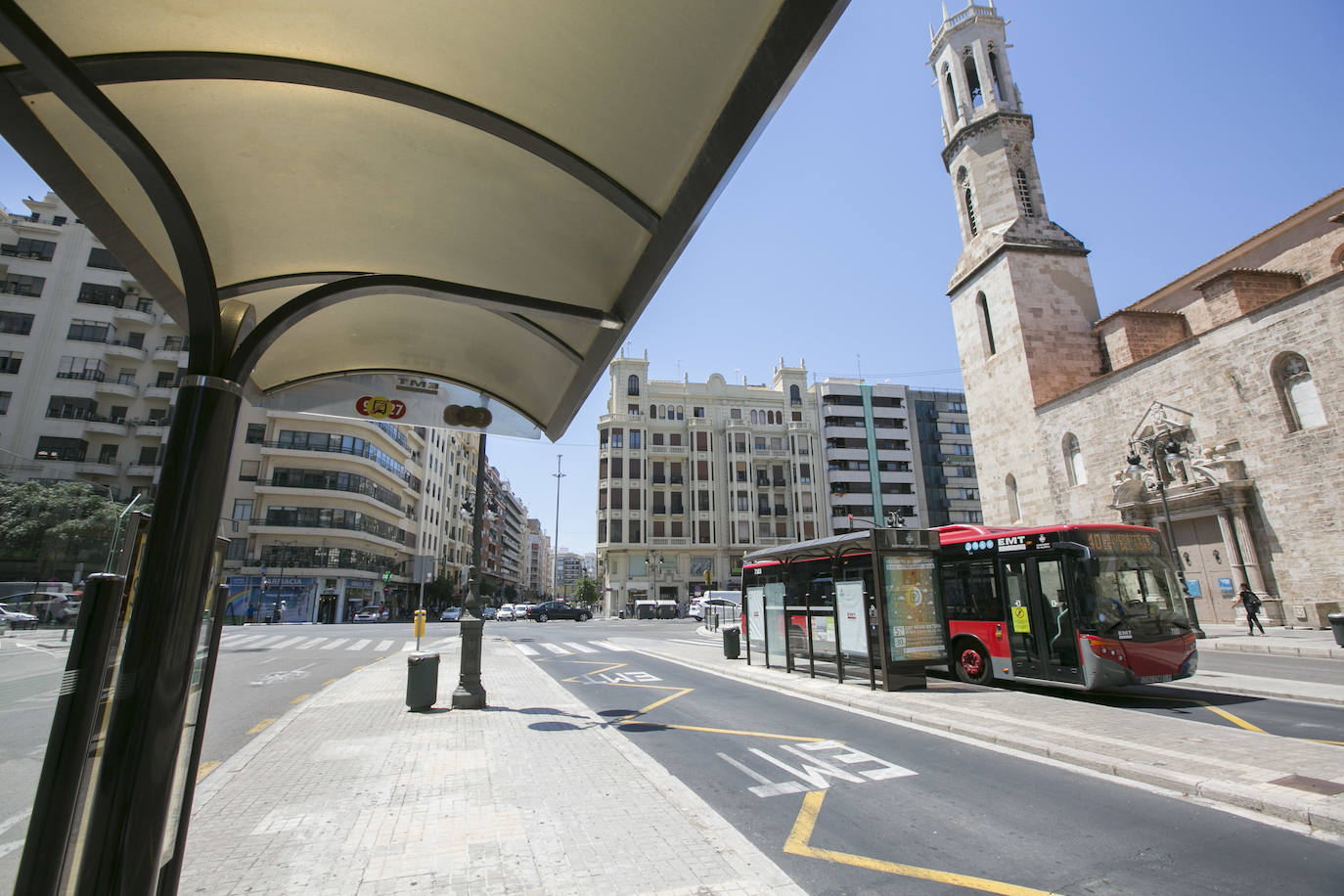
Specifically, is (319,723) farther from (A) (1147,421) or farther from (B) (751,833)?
(A) (1147,421)

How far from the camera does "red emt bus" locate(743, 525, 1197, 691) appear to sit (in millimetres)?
9391

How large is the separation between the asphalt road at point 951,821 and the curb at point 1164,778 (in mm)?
241

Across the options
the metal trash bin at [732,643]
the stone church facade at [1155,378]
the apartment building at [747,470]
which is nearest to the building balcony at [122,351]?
the apartment building at [747,470]

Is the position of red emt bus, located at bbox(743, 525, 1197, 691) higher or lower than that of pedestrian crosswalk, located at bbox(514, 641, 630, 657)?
higher

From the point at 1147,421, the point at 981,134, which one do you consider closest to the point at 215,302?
the point at 1147,421

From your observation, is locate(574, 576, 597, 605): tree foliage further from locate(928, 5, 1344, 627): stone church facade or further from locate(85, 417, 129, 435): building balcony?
locate(928, 5, 1344, 627): stone church facade

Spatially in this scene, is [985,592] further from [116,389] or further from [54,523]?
[116,389]

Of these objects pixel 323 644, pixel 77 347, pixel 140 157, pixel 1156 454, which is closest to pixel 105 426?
pixel 77 347

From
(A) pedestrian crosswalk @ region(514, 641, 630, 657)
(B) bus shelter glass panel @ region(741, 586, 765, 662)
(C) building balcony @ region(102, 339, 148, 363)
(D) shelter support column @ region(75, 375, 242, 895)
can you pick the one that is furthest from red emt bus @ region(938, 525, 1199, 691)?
(C) building balcony @ region(102, 339, 148, 363)

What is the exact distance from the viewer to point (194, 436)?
2.61m

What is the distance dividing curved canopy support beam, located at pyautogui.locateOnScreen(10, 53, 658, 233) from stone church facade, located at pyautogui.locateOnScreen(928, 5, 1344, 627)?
73.6ft

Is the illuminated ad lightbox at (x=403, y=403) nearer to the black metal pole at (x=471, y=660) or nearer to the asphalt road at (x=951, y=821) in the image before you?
the black metal pole at (x=471, y=660)

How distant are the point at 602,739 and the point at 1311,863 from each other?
6.06 m

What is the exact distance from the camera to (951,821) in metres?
4.82
